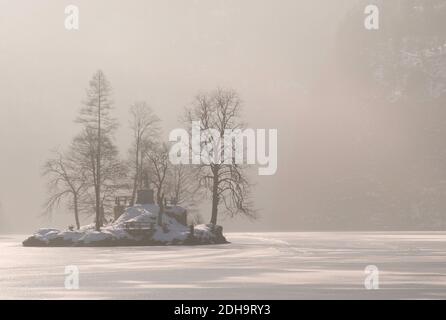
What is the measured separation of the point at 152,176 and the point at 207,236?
16358mm

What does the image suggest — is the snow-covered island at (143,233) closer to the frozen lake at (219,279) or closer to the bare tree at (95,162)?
the bare tree at (95,162)

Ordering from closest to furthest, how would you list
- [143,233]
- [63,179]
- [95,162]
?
[143,233]
[95,162]
[63,179]

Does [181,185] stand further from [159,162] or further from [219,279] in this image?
[219,279]

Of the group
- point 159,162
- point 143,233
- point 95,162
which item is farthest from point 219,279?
point 95,162

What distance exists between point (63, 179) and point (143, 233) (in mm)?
18678

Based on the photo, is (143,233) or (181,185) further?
(181,185)

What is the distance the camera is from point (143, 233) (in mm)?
84062

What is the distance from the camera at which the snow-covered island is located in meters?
83.2

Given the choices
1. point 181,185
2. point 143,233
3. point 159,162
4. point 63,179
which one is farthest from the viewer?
point 181,185

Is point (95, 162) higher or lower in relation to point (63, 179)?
higher

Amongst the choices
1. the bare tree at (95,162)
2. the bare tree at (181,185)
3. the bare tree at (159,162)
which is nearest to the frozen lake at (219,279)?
the bare tree at (159,162)

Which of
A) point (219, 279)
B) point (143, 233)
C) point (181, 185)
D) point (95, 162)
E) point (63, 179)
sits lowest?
point (143, 233)
